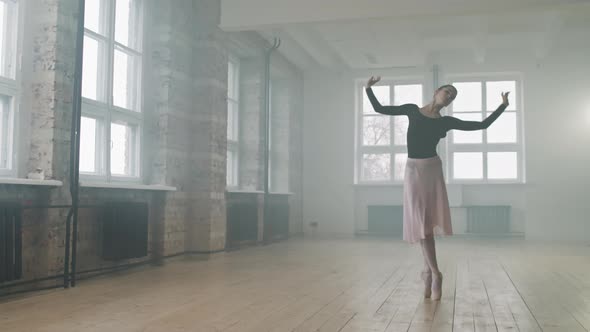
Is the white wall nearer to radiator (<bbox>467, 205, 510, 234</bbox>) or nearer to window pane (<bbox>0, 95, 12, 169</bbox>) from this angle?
A: radiator (<bbox>467, 205, 510, 234</bbox>)

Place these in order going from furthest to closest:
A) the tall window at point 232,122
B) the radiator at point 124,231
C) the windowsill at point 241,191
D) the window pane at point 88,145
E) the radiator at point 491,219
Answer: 1. the radiator at point 491,219
2. the tall window at point 232,122
3. the windowsill at point 241,191
4. the window pane at point 88,145
5. the radiator at point 124,231

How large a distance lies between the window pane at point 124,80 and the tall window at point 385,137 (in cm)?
742

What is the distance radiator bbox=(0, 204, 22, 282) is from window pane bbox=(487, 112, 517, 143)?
10.7 meters

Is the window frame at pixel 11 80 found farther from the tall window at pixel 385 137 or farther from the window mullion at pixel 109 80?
the tall window at pixel 385 137

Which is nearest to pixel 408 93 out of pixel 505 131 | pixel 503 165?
pixel 505 131

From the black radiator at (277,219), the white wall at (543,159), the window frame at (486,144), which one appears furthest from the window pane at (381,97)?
the black radiator at (277,219)

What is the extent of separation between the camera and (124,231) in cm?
Answer: 610

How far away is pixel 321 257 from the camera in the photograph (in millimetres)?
8242

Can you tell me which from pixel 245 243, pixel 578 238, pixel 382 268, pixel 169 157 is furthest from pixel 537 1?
pixel 578 238

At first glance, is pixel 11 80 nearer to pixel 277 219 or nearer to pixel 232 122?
pixel 232 122

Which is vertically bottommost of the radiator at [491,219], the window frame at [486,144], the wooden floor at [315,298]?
the wooden floor at [315,298]

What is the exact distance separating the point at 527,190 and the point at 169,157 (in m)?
8.30

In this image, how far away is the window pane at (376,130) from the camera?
13586 millimetres

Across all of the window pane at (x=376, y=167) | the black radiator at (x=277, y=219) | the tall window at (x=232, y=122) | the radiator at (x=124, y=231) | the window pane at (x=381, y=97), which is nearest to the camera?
the radiator at (x=124, y=231)
